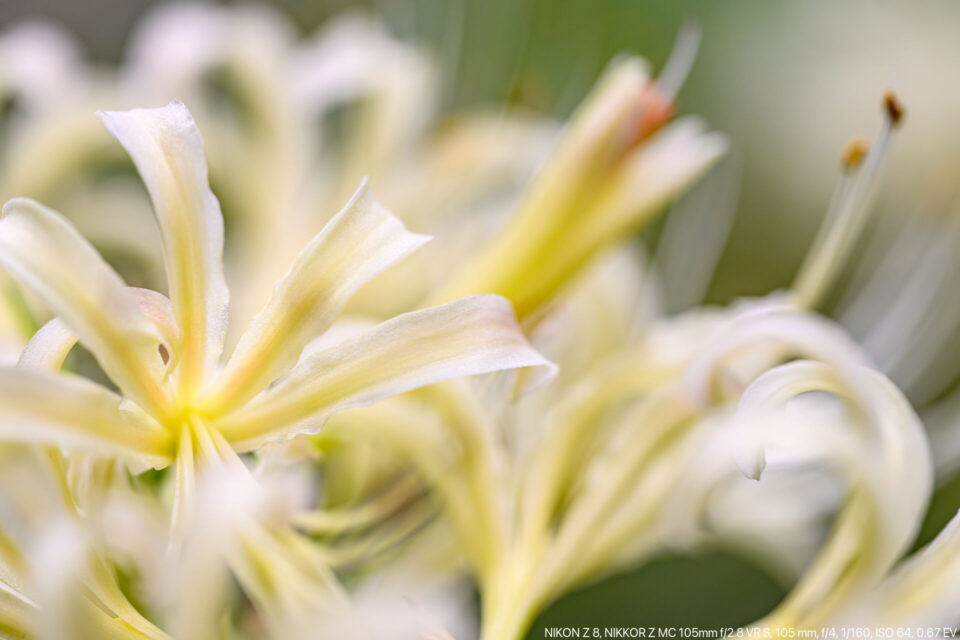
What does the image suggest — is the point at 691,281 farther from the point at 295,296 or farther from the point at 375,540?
the point at 295,296

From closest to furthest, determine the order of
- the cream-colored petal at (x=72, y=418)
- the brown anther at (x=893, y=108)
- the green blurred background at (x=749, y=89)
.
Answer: the cream-colored petal at (x=72, y=418) < the brown anther at (x=893, y=108) < the green blurred background at (x=749, y=89)

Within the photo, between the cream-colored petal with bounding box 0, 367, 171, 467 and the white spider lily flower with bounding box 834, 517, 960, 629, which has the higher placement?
the cream-colored petal with bounding box 0, 367, 171, 467

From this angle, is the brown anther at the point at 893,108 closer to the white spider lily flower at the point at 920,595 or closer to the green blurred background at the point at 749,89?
the white spider lily flower at the point at 920,595

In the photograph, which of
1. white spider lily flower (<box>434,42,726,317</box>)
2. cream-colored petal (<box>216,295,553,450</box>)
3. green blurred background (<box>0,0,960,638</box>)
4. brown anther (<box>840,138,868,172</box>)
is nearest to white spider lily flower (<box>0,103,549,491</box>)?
cream-colored petal (<box>216,295,553,450</box>)

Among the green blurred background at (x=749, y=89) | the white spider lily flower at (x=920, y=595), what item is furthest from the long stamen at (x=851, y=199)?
the green blurred background at (x=749, y=89)

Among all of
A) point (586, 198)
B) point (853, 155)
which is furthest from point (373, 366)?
point (853, 155)

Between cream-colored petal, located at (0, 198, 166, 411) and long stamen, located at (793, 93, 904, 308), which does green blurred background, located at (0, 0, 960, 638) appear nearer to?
long stamen, located at (793, 93, 904, 308)

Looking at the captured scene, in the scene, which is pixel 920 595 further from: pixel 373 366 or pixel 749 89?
pixel 749 89
